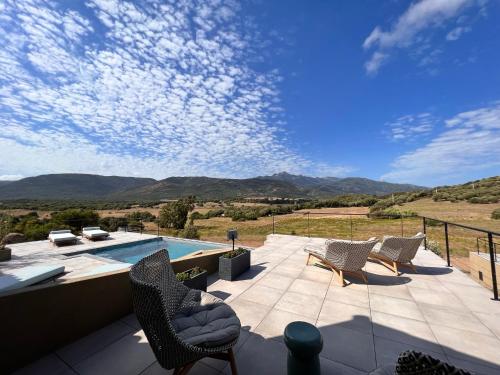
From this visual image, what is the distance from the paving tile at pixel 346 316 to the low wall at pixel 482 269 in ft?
13.4

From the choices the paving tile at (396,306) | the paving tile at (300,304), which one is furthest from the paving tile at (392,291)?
the paving tile at (300,304)

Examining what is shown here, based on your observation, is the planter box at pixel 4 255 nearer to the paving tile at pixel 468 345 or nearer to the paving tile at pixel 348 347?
the paving tile at pixel 348 347

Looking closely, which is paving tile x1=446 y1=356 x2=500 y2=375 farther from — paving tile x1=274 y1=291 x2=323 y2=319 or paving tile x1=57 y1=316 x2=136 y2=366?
paving tile x1=57 y1=316 x2=136 y2=366

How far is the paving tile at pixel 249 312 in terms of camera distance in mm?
2482

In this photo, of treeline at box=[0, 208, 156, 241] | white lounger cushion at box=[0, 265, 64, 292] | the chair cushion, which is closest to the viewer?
the chair cushion

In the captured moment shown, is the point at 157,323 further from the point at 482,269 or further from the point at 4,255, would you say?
the point at 4,255

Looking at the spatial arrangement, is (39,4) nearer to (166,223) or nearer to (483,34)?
(483,34)

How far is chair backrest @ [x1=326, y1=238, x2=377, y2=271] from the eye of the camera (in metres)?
3.54

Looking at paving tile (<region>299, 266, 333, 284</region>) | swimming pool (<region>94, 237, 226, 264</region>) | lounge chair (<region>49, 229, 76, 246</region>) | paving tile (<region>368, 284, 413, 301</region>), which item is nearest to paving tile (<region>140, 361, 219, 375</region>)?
paving tile (<region>299, 266, 333, 284</region>)

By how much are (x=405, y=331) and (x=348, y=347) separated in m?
0.76

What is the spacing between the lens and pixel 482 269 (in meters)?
5.02

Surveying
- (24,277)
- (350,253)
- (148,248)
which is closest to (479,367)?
(350,253)

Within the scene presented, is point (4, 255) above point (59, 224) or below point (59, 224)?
below

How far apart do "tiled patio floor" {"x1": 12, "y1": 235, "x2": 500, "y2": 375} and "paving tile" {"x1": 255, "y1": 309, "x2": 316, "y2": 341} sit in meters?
0.01
